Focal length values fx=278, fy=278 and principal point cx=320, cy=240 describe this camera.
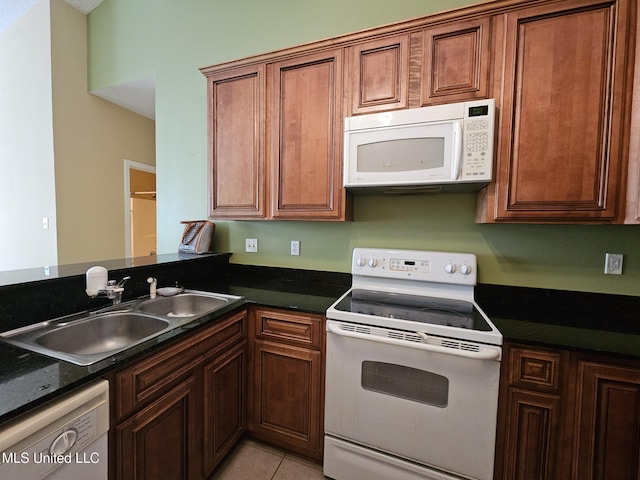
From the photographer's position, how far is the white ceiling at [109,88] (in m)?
2.75

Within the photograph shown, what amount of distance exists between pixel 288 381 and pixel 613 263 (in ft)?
6.02

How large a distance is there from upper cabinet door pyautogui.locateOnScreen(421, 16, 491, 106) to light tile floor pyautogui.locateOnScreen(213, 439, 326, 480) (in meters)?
2.06

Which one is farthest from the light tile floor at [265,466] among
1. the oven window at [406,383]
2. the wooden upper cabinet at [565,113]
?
the wooden upper cabinet at [565,113]

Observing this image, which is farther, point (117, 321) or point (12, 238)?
point (12, 238)

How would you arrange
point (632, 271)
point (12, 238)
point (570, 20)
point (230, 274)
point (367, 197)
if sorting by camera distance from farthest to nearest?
point (12, 238) → point (230, 274) → point (367, 197) → point (632, 271) → point (570, 20)

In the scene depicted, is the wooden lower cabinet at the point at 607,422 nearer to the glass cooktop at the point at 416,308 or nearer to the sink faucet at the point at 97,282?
the glass cooktop at the point at 416,308

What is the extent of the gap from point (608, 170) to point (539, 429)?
1.14 metres

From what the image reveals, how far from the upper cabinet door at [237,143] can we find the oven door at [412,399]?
1.06 meters

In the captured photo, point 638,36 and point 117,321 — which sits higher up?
point 638,36

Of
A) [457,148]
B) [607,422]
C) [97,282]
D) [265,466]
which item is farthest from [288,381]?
[457,148]

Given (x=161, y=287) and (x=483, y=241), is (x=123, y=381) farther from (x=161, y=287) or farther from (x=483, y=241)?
(x=483, y=241)

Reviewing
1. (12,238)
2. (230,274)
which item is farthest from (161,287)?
(12,238)

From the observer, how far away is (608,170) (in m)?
1.21

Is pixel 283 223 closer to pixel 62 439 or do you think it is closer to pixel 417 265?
pixel 417 265
